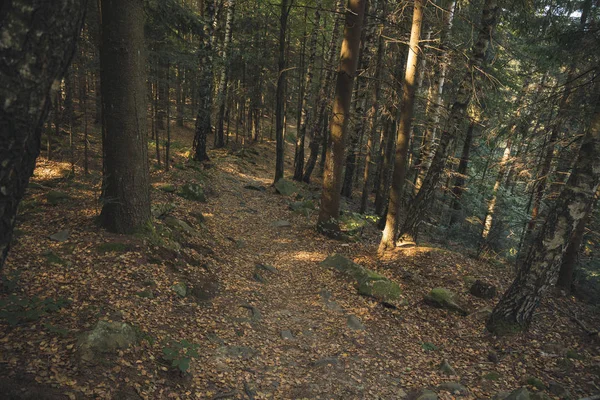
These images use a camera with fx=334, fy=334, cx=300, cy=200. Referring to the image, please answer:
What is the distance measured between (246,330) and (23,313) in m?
3.39

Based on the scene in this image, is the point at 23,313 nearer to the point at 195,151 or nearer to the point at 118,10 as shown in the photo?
the point at 118,10

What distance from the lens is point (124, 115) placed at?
21.2 feet

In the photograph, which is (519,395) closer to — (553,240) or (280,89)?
(553,240)

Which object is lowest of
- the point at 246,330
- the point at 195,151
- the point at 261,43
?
the point at 246,330

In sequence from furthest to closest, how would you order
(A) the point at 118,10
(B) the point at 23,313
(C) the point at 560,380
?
(A) the point at 118,10
(C) the point at 560,380
(B) the point at 23,313

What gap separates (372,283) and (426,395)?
3301mm

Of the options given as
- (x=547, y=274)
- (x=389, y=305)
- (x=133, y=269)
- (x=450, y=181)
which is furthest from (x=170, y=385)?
(x=450, y=181)

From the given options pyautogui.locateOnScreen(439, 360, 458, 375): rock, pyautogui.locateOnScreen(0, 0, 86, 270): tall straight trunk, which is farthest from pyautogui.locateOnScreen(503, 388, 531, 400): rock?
pyautogui.locateOnScreen(0, 0, 86, 270): tall straight trunk

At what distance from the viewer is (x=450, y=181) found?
20.7 metres

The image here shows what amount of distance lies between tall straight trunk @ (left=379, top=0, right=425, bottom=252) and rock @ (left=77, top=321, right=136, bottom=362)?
727cm

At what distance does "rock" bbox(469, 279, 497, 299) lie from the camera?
8.06 metres

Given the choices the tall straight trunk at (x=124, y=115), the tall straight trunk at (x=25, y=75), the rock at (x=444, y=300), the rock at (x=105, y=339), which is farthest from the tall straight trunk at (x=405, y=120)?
the tall straight trunk at (x=25, y=75)

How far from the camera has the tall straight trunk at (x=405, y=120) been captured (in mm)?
8531

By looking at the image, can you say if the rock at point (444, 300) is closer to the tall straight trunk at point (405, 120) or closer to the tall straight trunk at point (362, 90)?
the tall straight trunk at point (405, 120)
